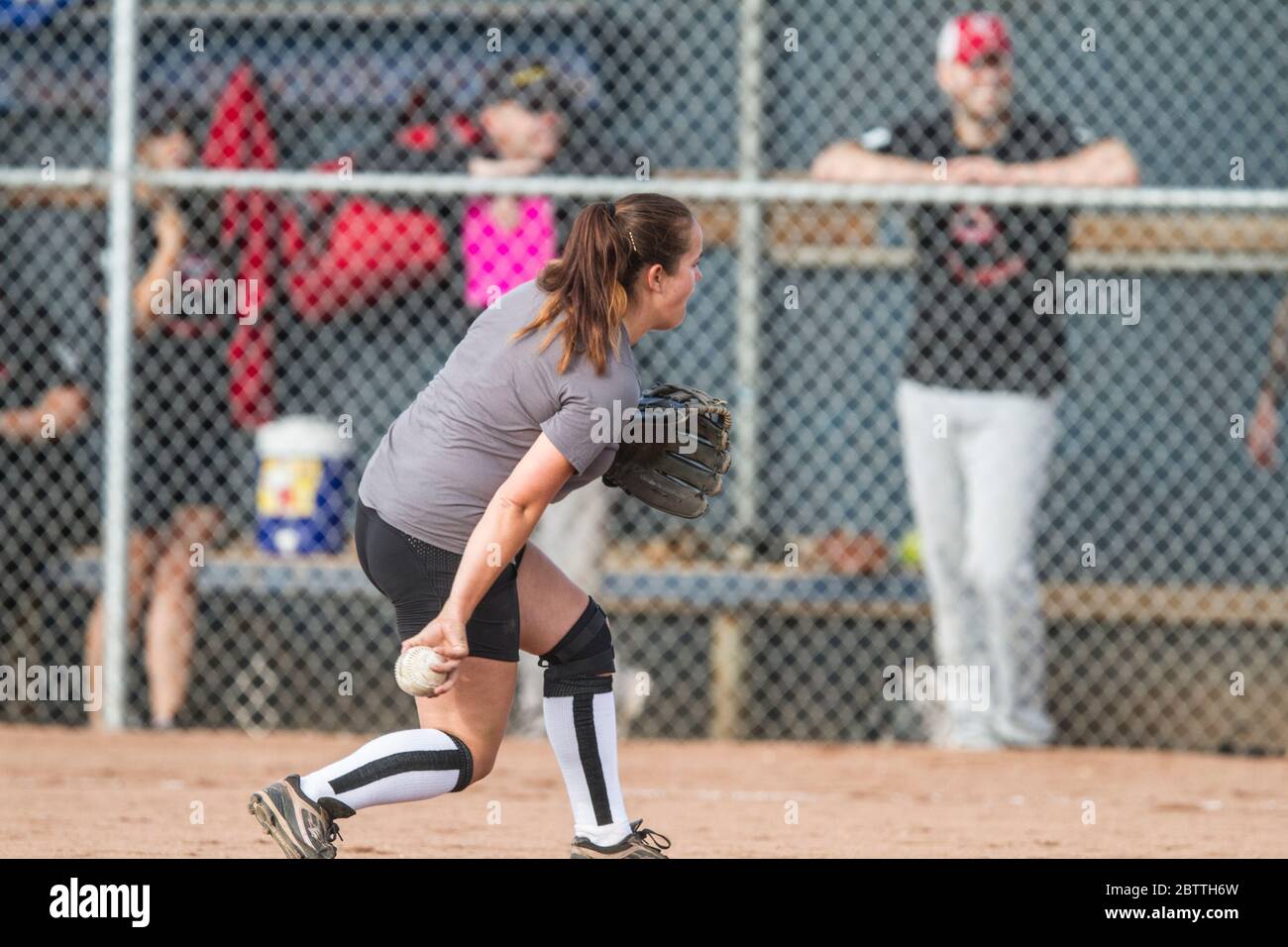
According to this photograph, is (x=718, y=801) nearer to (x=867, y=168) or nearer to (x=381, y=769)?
(x=381, y=769)

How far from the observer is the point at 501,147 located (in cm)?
759

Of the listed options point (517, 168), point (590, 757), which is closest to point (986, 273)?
point (517, 168)

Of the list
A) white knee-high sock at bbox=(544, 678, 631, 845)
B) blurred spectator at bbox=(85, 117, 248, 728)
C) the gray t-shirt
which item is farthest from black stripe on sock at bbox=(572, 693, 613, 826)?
blurred spectator at bbox=(85, 117, 248, 728)

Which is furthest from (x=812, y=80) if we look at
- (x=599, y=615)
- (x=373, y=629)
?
(x=599, y=615)

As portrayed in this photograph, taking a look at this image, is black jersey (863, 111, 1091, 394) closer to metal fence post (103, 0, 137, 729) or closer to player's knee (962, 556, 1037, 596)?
player's knee (962, 556, 1037, 596)

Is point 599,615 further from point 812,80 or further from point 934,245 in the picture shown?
point 812,80

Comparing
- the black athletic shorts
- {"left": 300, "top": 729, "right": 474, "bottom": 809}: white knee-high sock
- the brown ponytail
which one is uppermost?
the brown ponytail

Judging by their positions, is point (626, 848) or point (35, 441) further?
point (35, 441)

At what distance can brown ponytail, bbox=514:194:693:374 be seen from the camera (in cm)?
392

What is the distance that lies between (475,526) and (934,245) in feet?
12.2

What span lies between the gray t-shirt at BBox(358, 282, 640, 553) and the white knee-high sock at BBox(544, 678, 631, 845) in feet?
1.64

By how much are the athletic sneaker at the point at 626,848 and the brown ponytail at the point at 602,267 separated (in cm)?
113

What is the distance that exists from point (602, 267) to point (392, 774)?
1159 mm

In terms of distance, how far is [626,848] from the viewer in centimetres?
429
